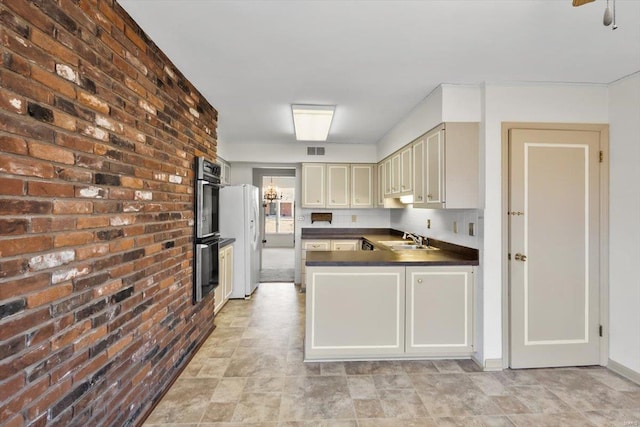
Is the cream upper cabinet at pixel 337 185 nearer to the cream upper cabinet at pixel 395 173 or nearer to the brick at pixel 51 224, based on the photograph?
the cream upper cabinet at pixel 395 173

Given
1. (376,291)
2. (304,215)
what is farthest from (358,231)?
(376,291)

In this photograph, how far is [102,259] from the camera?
1.61m

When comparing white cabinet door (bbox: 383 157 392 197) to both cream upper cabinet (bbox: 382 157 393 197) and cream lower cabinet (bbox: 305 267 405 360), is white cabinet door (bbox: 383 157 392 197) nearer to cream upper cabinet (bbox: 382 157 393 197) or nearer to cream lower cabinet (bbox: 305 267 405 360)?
cream upper cabinet (bbox: 382 157 393 197)

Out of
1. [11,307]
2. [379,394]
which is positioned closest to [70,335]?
[11,307]

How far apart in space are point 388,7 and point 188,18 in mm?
1155

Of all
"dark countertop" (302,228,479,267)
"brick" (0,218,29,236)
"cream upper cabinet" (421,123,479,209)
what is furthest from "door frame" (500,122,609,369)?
"brick" (0,218,29,236)

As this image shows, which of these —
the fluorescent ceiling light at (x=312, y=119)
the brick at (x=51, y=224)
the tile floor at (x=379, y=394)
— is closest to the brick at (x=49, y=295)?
the brick at (x=51, y=224)

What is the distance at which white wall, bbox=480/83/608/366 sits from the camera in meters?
2.72

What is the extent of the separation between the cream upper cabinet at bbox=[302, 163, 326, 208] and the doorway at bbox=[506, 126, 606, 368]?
3.17 m

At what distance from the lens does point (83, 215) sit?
1484 mm

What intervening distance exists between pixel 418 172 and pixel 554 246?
136 centimetres

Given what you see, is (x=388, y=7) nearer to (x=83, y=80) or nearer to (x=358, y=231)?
(x=83, y=80)

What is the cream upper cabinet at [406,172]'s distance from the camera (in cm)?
363

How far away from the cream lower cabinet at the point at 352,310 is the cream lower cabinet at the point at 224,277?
169 centimetres
